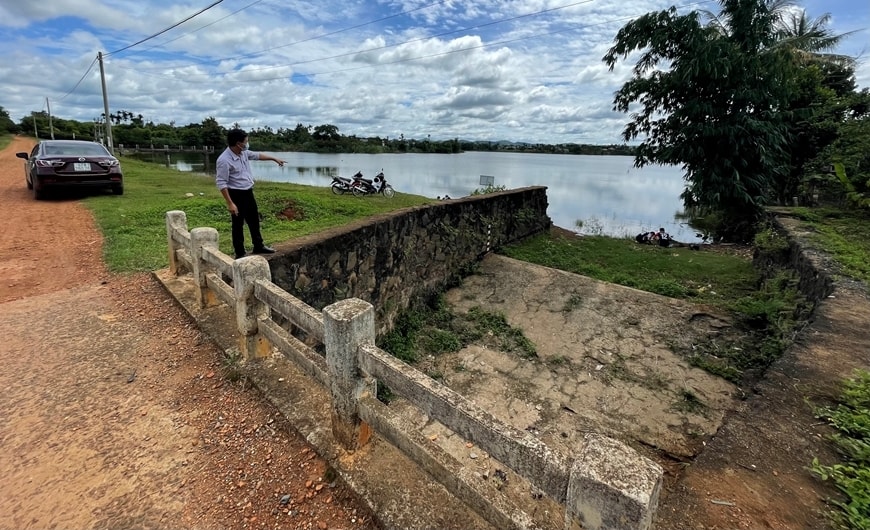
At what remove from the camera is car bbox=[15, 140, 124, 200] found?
876 centimetres

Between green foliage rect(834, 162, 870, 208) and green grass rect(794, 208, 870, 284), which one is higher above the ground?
green foliage rect(834, 162, 870, 208)

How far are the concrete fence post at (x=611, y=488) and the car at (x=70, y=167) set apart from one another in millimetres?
11685

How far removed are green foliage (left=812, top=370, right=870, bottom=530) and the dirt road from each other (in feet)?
6.40

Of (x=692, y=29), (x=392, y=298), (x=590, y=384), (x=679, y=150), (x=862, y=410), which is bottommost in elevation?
(x=590, y=384)

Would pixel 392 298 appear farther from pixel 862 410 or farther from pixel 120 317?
pixel 862 410

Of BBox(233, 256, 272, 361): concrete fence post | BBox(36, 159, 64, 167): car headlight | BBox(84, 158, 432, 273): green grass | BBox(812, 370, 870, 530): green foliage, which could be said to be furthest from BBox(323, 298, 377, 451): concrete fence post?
BBox(36, 159, 64, 167): car headlight

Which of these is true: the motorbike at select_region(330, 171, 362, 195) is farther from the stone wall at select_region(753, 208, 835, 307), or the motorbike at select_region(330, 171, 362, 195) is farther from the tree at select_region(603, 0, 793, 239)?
the stone wall at select_region(753, 208, 835, 307)

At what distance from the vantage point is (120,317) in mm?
3871

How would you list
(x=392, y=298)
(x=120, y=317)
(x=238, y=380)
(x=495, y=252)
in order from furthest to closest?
(x=495, y=252), (x=392, y=298), (x=120, y=317), (x=238, y=380)

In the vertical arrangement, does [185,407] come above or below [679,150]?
below

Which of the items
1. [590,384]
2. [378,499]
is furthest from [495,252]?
[378,499]

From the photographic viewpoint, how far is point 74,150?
9250 mm

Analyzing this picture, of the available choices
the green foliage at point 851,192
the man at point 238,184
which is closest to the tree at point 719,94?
the green foliage at point 851,192

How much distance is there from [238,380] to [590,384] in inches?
148
